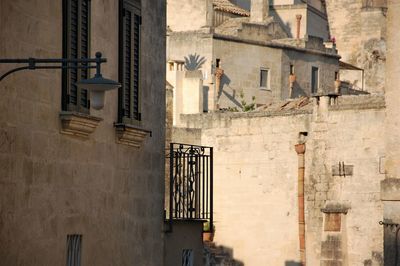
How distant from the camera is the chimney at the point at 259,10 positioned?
224 feet

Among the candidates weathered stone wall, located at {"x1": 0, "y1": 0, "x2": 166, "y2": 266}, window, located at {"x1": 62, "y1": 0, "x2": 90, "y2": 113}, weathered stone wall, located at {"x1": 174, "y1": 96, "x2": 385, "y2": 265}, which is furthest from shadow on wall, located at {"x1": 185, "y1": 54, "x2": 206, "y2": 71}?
window, located at {"x1": 62, "y1": 0, "x2": 90, "y2": 113}

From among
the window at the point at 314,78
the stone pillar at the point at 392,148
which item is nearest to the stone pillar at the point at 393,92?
the stone pillar at the point at 392,148

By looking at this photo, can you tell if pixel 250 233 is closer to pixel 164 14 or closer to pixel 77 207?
pixel 164 14

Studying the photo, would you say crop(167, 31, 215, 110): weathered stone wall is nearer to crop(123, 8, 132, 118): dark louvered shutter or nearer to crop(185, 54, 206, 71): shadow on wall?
crop(185, 54, 206, 71): shadow on wall

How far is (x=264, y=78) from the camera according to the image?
61.3 meters

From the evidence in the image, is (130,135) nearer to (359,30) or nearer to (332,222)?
(332,222)

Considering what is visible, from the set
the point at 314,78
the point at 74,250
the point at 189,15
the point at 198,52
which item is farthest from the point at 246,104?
the point at 74,250

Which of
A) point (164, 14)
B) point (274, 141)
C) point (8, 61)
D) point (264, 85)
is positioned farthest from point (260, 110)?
point (8, 61)

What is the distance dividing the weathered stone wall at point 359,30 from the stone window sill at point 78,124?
2145 inches

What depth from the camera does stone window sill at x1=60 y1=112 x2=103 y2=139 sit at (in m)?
17.8

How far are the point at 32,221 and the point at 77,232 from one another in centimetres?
143

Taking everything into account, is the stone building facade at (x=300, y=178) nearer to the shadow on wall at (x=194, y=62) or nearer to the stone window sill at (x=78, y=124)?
the shadow on wall at (x=194, y=62)

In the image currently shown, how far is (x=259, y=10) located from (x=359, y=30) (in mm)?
11308

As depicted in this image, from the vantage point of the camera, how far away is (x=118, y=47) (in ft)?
65.9
